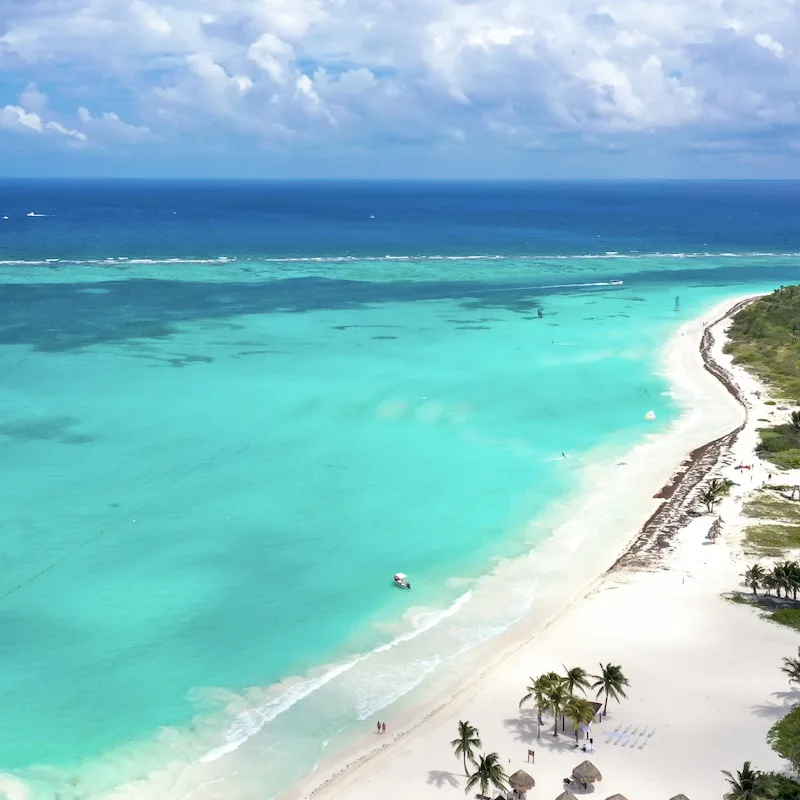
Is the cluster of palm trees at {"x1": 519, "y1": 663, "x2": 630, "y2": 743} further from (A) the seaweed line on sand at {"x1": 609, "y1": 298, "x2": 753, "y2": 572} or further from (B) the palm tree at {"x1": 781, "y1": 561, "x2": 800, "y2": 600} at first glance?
(A) the seaweed line on sand at {"x1": 609, "y1": 298, "x2": 753, "y2": 572}

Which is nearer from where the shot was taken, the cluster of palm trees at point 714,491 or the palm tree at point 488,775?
the palm tree at point 488,775

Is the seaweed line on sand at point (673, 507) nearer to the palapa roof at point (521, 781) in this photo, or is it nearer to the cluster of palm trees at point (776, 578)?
the cluster of palm trees at point (776, 578)

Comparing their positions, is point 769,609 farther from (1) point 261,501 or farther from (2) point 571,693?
(1) point 261,501

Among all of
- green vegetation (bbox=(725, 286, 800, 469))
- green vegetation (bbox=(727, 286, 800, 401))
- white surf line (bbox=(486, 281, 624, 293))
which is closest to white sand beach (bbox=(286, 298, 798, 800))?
green vegetation (bbox=(725, 286, 800, 469))

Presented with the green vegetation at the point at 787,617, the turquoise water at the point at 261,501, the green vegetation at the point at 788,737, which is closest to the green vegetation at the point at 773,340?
the turquoise water at the point at 261,501

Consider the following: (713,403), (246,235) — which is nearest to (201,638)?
(713,403)
